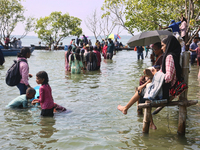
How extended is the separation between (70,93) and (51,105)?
10.4 ft

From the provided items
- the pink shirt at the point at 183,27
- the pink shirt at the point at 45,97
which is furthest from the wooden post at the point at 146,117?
the pink shirt at the point at 183,27

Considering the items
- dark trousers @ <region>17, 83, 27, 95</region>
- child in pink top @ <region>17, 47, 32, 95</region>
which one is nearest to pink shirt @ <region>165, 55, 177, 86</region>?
child in pink top @ <region>17, 47, 32, 95</region>

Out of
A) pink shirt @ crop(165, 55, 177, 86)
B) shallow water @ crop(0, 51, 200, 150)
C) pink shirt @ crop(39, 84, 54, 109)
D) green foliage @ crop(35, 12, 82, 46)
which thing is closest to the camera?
pink shirt @ crop(165, 55, 177, 86)

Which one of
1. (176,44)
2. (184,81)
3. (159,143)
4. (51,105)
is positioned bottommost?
(159,143)

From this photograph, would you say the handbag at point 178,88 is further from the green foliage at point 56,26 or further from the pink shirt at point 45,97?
the green foliage at point 56,26

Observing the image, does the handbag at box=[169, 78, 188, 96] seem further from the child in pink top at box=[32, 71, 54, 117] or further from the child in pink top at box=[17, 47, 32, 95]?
the child in pink top at box=[17, 47, 32, 95]

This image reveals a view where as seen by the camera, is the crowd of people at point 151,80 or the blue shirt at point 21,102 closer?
the crowd of people at point 151,80

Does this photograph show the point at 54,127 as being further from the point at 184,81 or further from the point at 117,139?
the point at 184,81

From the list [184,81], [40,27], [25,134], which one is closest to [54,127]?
[25,134]

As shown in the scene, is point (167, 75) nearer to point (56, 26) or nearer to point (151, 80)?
point (151, 80)

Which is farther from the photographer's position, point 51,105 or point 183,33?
point 183,33

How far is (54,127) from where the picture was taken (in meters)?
6.01

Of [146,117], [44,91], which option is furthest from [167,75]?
[44,91]

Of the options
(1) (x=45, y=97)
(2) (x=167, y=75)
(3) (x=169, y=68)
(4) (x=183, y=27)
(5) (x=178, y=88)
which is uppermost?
(4) (x=183, y=27)
